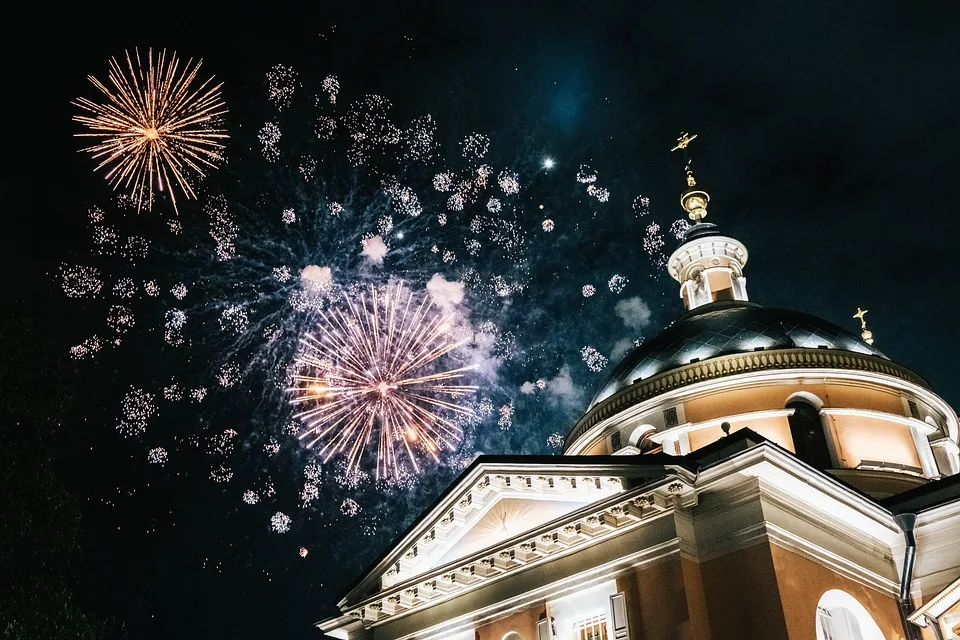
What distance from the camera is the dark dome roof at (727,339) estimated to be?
25438mm

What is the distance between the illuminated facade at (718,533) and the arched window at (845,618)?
34 mm

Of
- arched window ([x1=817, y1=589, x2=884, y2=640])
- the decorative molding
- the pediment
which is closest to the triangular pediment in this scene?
the pediment

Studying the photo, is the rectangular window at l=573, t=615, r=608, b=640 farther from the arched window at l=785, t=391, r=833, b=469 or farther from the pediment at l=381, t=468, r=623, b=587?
the arched window at l=785, t=391, r=833, b=469

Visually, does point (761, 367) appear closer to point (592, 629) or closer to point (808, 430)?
point (808, 430)

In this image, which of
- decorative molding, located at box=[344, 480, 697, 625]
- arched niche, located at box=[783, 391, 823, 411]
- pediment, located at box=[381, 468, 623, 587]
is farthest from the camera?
arched niche, located at box=[783, 391, 823, 411]

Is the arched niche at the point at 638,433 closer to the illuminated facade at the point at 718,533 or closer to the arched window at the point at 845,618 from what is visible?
the illuminated facade at the point at 718,533

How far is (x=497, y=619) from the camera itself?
60.8 feet

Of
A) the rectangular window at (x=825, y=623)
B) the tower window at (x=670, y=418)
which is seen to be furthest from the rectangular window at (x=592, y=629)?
the tower window at (x=670, y=418)

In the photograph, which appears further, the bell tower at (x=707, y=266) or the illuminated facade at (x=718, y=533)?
the bell tower at (x=707, y=266)

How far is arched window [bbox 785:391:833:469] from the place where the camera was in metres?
23.0

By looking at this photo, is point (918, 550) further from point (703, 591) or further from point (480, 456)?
point (480, 456)

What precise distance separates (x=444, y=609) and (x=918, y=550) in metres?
9.05

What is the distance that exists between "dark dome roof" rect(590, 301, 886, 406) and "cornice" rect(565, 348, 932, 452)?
0.39 m

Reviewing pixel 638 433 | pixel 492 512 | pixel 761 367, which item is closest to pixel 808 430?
pixel 761 367
